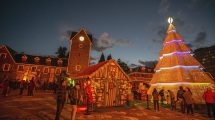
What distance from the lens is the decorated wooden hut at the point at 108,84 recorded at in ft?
48.7

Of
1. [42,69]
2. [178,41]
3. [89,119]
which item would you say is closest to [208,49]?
[178,41]

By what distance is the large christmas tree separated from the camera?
17141mm

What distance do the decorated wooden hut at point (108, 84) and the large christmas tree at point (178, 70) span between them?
5501 mm

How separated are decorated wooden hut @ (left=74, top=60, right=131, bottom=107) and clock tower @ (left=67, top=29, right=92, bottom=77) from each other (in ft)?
71.2

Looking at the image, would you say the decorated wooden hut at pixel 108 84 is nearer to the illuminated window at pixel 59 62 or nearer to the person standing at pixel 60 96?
the person standing at pixel 60 96

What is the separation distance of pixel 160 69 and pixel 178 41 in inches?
188

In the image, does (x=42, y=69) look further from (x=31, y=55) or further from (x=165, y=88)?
(x=165, y=88)

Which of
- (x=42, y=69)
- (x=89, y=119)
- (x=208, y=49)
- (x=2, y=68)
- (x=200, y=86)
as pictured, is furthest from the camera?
(x=208, y=49)

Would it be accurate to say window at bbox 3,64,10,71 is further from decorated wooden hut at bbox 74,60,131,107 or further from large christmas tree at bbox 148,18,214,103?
large christmas tree at bbox 148,18,214,103

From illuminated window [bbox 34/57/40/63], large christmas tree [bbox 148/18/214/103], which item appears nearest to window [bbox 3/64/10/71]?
illuminated window [bbox 34/57/40/63]

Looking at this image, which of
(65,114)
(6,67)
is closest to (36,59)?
(6,67)

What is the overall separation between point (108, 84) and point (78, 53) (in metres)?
24.7

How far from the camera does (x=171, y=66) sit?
19109mm

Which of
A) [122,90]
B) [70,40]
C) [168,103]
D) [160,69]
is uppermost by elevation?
[70,40]
